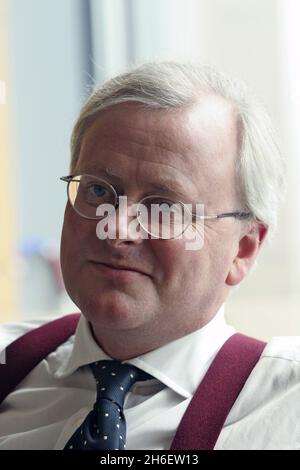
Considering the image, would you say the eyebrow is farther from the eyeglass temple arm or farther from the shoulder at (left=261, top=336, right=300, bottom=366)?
the shoulder at (left=261, top=336, right=300, bottom=366)

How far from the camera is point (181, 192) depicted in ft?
3.95

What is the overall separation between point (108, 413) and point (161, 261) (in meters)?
0.28

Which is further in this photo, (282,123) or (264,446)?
(282,123)

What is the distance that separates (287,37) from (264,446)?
4.33ft

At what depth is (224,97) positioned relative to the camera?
1.30 metres

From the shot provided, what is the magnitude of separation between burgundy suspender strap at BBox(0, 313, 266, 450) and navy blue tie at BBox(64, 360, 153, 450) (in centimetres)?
11

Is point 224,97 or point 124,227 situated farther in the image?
point 224,97

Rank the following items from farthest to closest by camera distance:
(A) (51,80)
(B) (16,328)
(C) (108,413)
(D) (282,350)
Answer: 1. (A) (51,80)
2. (B) (16,328)
3. (D) (282,350)
4. (C) (108,413)

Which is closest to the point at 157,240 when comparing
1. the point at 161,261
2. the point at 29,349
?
the point at 161,261

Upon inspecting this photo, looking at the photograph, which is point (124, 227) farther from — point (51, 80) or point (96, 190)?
point (51, 80)

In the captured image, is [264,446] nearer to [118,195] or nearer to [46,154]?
[118,195]

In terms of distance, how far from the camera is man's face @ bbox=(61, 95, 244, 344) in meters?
1.18
